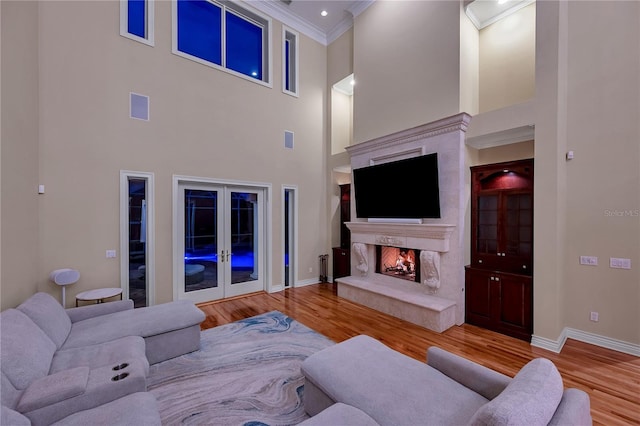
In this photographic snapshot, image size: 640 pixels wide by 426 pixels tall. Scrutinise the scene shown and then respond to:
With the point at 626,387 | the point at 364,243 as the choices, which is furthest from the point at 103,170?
the point at 626,387

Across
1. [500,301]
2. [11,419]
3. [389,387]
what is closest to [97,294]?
[11,419]

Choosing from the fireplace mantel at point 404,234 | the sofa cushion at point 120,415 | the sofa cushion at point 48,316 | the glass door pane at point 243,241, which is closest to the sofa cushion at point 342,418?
the sofa cushion at point 120,415

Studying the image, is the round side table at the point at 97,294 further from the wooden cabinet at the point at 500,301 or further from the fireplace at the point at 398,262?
the wooden cabinet at the point at 500,301

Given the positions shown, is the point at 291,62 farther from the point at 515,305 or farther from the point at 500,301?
Answer: the point at 515,305

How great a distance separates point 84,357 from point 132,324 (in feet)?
1.93

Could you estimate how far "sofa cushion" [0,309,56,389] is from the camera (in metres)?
1.76

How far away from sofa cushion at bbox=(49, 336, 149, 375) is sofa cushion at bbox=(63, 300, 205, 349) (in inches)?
5.8

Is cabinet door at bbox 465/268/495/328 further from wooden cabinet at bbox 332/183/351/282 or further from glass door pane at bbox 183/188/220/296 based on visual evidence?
glass door pane at bbox 183/188/220/296

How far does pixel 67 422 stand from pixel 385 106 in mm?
5484

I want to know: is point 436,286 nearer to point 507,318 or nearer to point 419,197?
point 507,318

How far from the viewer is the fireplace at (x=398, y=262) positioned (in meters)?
4.54

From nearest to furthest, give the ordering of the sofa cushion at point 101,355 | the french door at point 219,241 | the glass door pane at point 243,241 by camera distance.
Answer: the sofa cushion at point 101,355 → the french door at point 219,241 → the glass door pane at point 243,241

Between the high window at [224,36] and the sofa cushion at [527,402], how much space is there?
579cm

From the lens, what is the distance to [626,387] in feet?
8.27
